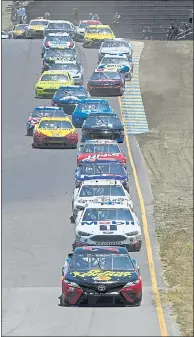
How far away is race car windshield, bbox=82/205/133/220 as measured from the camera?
31.4m

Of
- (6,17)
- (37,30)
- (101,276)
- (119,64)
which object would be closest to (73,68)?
(119,64)

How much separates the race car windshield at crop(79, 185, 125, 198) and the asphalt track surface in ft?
3.55

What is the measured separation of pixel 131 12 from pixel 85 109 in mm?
35597

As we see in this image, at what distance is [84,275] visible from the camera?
Result: 25.9 meters

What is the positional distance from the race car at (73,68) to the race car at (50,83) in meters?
1.32

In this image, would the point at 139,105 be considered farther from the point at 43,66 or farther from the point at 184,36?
the point at 184,36

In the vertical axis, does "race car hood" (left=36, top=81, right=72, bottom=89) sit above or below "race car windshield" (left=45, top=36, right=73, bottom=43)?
above

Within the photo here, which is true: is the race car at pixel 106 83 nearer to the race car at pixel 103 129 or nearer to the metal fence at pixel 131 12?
the race car at pixel 103 129

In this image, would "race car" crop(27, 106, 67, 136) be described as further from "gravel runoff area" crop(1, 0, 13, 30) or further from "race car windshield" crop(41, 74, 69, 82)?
"gravel runoff area" crop(1, 0, 13, 30)

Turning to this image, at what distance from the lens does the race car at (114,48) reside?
64562 mm

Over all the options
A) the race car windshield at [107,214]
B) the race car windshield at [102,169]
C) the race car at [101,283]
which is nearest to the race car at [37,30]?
the race car windshield at [102,169]

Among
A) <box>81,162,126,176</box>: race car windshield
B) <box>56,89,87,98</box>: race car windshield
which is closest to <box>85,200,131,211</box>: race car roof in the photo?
<box>81,162,126,176</box>: race car windshield

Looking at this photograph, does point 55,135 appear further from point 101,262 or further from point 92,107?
point 101,262

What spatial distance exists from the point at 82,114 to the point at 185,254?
20502 mm
